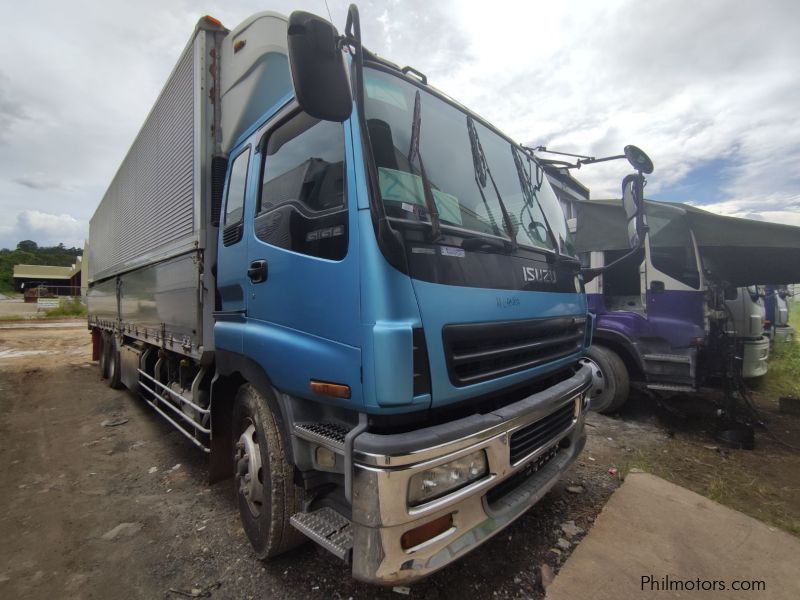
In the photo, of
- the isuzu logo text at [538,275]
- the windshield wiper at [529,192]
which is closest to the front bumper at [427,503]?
the isuzu logo text at [538,275]

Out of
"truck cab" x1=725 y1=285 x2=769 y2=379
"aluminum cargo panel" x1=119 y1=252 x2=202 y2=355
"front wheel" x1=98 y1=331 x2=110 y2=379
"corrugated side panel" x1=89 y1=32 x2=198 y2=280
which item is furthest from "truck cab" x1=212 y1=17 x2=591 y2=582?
"front wheel" x1=98 y1=331 x2=110 y2=379

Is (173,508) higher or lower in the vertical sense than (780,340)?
lower

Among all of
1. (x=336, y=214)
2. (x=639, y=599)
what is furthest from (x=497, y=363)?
(x=639, y=599)

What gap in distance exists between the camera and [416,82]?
221 centimetres

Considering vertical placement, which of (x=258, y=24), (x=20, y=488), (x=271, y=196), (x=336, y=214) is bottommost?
(x=20, y=488)

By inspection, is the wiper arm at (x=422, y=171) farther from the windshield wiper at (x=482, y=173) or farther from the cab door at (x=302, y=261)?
the windshield wiper at (x=482, y=173)

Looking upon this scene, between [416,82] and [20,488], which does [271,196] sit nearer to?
[416,82]

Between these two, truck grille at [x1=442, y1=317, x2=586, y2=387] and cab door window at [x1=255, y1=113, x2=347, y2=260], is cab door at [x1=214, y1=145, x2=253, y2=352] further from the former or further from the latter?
truck grille at [x1=442, y1=317, x2=586, y2=387]

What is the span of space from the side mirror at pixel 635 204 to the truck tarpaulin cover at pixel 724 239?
1.74 meters

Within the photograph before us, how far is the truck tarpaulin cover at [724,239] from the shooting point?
14.2ft

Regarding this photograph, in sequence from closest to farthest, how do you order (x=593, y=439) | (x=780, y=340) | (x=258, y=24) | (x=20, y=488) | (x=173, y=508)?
(x=258, y=24)
(x=173, y=508)
(x=20, y=488)
(x=593, y=439)
(x=780, y=340)

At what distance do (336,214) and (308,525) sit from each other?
1.40m

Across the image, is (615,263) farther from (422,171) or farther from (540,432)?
(422,171)

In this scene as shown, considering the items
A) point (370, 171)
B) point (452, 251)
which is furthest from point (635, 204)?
point (370, 171)
